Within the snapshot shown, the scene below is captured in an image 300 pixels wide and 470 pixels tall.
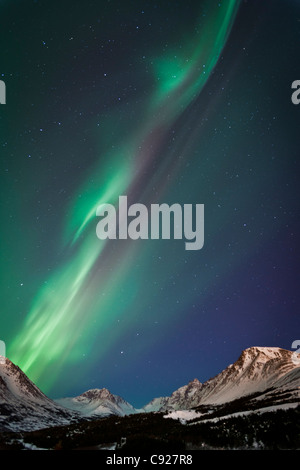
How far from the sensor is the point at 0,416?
142625mm

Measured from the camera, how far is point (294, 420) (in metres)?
27.5

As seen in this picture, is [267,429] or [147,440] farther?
[147,440]
